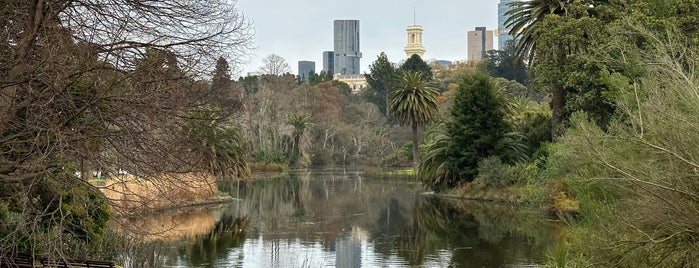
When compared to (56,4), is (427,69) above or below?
above

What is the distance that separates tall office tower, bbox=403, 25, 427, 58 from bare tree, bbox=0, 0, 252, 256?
5851 inches

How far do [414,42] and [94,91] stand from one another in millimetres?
152955

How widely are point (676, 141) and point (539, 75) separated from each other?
29.1m

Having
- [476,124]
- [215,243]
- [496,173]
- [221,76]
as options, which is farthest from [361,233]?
[221,76]

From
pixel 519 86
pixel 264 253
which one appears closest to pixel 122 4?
pixel 264 253

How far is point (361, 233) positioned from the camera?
30234mm

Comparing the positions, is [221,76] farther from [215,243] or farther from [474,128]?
[474,128]

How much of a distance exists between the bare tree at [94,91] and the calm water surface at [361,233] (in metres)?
10.9

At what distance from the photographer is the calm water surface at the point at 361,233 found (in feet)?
76.2

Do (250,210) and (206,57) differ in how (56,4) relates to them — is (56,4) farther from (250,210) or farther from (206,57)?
(250,210)

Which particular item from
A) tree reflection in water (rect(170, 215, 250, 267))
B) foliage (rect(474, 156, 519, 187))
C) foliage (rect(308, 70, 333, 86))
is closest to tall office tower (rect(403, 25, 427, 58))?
foliage (rect(308, 70, 333, 86))

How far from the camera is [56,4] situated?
10.8 metres

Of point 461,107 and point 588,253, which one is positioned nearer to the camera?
point 588,253

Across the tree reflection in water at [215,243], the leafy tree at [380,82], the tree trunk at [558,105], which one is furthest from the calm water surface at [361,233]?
the leafy tree at [380,82]
